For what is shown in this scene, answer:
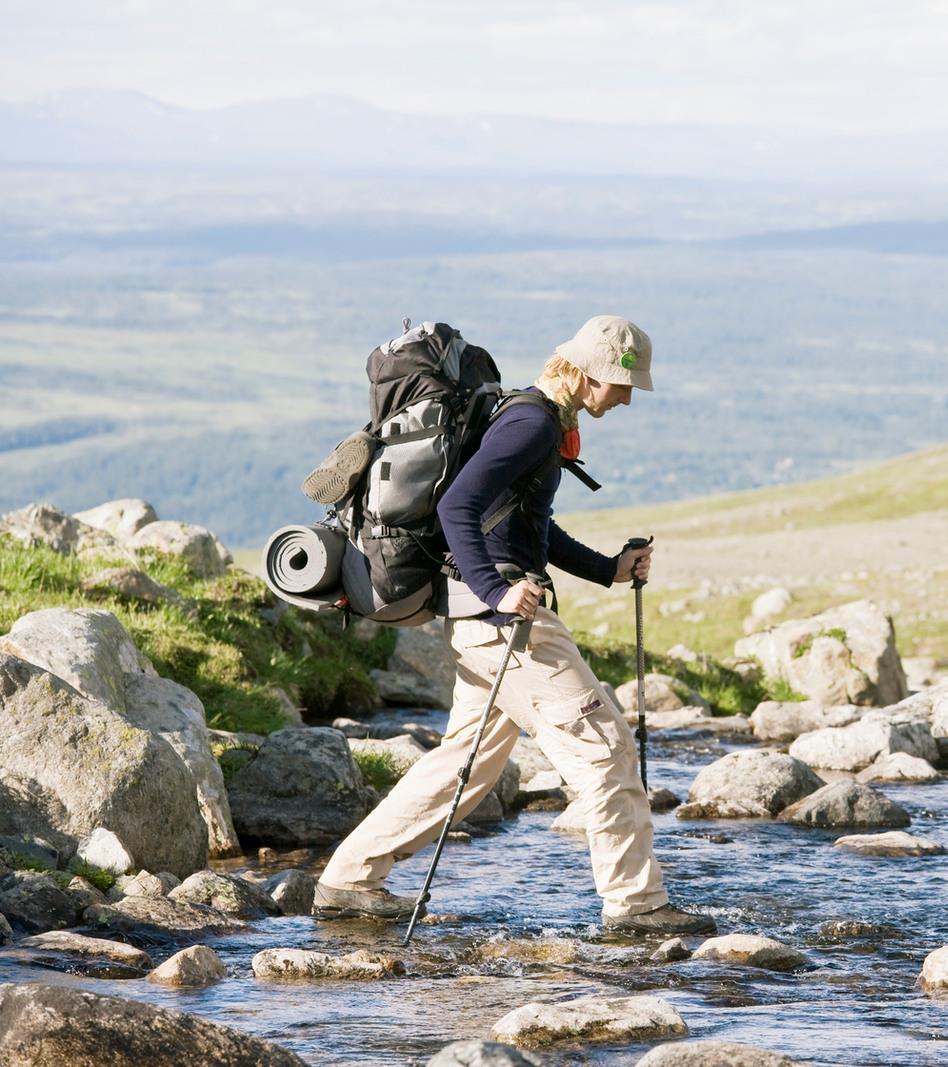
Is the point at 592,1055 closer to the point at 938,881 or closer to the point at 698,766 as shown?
the point at 938,881

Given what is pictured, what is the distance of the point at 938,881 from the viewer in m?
11.4

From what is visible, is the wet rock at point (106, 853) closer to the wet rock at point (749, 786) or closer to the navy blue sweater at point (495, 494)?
the navy blue sweater at point (495, 494)

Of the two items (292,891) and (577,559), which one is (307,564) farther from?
(292,891)

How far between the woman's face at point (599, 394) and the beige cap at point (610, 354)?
0.04 metres

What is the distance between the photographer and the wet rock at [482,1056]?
6.07 meters

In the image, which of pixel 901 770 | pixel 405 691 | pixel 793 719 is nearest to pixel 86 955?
pixel 901 770

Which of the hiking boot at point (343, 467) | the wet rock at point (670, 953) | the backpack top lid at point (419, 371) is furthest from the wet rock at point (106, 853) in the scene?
the wet rock at point (670, 953)

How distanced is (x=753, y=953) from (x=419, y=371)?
3658mm

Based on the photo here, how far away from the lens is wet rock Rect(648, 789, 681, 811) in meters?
14.4

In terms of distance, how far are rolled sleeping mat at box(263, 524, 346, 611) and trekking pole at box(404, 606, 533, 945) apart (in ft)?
3.47

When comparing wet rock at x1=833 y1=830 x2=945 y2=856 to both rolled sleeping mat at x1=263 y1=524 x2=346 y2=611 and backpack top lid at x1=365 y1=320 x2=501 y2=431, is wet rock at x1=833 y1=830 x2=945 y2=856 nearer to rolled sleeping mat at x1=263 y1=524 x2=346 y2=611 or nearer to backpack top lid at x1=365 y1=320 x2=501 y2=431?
rolled sleeping mat at x1=263 y1=524 x2=346 y2=611

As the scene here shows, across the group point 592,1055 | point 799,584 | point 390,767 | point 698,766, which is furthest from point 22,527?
point 799,584

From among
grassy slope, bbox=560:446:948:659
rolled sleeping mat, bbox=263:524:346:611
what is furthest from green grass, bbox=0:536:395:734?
grassy slope, bbox=560:446:948:659

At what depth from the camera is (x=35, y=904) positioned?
30.2 ft
